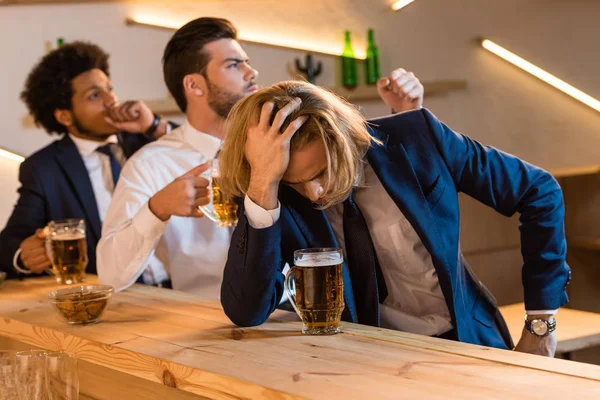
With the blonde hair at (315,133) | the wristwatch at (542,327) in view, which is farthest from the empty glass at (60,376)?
the wristwatch at (542,327)

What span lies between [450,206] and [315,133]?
40cm

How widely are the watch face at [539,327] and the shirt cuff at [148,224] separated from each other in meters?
0.98

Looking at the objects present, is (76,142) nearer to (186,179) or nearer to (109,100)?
(109,100)

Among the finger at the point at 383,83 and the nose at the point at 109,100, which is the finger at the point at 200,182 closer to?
the finger at the point at 383,83

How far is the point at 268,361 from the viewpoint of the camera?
1.31m

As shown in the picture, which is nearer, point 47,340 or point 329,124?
point 329,124

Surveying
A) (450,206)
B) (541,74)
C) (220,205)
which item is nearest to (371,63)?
(541,74)

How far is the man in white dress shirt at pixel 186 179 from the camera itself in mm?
2137

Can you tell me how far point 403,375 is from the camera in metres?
1.17

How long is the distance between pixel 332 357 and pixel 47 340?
75 cm

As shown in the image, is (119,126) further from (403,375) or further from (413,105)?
(403,375)

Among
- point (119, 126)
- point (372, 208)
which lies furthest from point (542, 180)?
point (119, 126)

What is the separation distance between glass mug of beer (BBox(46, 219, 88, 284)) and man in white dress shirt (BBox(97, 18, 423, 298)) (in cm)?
9

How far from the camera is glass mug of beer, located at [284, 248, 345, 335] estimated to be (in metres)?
1.47
